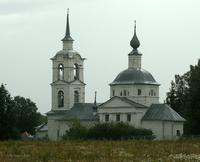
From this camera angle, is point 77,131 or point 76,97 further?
point 76,97

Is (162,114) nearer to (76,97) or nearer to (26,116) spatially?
(76,97)

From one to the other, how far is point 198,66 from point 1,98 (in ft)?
79.4

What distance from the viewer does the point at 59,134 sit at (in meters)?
108

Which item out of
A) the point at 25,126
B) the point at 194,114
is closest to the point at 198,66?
the point at 194,114

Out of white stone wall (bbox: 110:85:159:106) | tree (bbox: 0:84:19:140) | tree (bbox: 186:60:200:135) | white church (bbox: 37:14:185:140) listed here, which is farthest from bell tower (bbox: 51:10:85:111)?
tree (bbox: 0:84:19:140)

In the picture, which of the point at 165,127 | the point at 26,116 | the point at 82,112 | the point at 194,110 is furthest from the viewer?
the point at 26,116

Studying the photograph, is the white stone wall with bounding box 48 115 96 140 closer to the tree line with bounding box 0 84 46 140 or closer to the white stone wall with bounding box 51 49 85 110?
the white stone wall with bounding box 51 49 85 110

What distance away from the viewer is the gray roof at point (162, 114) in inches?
3999

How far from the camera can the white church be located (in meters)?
103

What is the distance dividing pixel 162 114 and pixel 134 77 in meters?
8.56

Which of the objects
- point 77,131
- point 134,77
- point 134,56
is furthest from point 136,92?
point 77,131

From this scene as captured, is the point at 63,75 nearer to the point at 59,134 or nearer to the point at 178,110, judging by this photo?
the point at 59,134

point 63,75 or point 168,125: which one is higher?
point 63,75

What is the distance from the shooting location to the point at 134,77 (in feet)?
357
